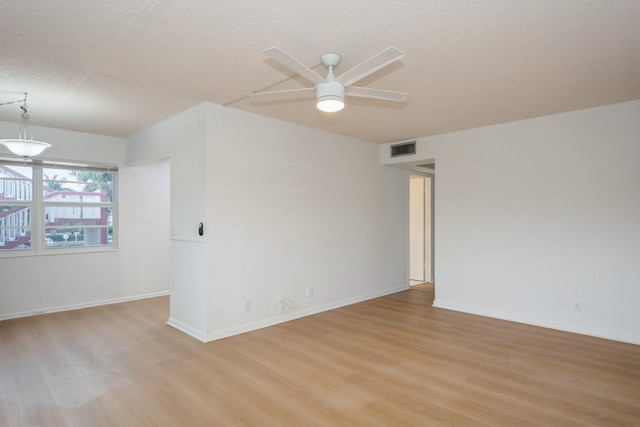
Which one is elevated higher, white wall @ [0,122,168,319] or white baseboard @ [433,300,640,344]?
white wall @ [0,122,168,319]

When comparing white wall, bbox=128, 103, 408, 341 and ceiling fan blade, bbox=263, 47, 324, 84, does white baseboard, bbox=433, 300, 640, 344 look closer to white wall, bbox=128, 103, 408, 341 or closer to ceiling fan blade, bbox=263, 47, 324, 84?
white wall, bbox=128, 103, 408, 341

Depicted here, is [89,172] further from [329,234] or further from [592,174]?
[592,174]

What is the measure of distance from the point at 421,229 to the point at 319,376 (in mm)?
4935

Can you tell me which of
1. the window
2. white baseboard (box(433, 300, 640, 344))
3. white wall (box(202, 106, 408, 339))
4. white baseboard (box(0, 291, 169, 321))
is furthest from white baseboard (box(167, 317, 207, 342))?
white baseboard (box(433, 300, 640, 344))

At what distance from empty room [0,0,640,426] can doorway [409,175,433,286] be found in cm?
93

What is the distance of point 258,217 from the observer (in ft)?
13.9

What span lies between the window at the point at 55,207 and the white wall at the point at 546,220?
5.12m

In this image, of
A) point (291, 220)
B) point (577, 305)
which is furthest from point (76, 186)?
point (577, 305)

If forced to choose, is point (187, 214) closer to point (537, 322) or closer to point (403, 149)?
point (403, 149)

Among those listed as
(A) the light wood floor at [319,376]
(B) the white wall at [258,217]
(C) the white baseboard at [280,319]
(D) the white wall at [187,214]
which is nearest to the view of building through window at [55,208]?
(B) the white wall at [258,217]

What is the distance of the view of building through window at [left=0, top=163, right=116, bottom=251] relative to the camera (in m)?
4.72

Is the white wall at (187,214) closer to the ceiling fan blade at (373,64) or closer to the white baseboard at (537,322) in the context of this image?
the ceiling fan blade at (373,64)

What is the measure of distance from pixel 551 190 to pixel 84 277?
6441 millimetres

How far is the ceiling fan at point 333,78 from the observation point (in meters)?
2.00
